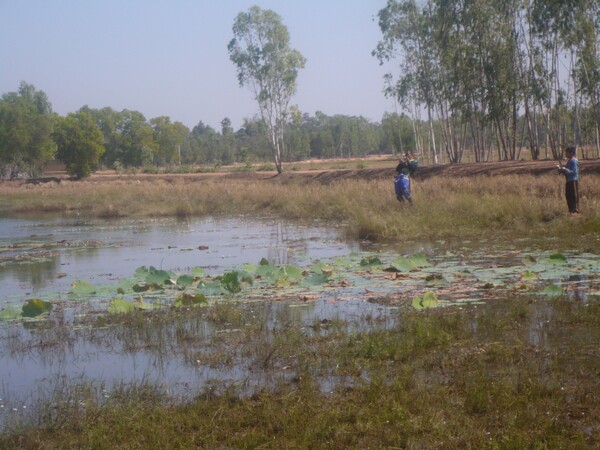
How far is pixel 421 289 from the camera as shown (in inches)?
412

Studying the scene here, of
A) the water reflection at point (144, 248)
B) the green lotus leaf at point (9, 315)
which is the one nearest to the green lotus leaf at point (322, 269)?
the water reflection at point (144, 248)

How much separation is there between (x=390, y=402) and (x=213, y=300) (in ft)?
17.5

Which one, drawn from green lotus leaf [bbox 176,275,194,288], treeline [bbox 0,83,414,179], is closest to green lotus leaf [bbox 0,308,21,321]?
green lotus leaf [bbox 176,275,194,288]

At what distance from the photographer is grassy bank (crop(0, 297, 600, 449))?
5.06 metres

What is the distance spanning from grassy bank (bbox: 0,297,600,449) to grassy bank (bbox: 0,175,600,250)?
804 centimetres

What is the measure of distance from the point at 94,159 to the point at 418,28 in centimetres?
3797

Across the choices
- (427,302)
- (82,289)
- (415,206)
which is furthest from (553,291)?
(415,206)

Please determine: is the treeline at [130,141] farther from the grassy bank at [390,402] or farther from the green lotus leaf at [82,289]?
the grassy bank at [390,402]

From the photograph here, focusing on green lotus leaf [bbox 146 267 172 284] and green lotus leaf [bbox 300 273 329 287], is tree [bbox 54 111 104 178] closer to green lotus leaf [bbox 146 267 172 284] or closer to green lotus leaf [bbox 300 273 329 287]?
green lotus leaf [bbox 146 267 172 284]

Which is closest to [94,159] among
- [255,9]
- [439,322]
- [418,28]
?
[255,9]

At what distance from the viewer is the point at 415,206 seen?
66.4 feet

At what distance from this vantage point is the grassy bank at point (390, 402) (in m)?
5.06

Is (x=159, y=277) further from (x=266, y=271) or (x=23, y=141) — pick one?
(x=23, y=141)

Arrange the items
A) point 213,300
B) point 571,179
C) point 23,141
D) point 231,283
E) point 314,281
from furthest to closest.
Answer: point 23,141 < point 571,179 < point 314,281 < point 231,283 < point 213,300
